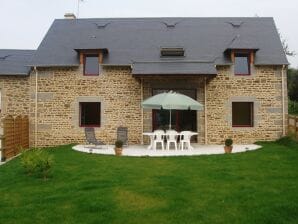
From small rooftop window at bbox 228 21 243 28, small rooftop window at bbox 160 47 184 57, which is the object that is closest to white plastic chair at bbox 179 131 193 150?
small rooftop window at bbox 160 47 184 57

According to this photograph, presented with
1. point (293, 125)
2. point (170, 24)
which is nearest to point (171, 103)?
point (293, 125)

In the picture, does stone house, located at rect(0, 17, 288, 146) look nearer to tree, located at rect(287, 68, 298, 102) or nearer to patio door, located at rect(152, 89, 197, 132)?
patio door, located at rect(152, 89, 197, 132)

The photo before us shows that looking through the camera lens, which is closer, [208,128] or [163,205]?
[163,205]

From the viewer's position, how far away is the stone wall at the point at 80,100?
17609 mm

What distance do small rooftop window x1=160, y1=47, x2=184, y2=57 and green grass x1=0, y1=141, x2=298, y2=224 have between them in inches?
298

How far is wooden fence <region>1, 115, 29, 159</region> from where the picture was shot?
45.2 ft

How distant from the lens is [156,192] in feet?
25.9

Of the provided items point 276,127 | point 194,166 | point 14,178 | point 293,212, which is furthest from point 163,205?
point 276,127

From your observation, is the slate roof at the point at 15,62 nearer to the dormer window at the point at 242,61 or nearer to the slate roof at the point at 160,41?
the slate roof at the point at 160,41

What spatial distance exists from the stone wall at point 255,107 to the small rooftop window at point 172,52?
2137 mm

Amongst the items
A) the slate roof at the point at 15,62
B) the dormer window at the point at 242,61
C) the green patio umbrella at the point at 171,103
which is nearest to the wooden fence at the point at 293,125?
the dormer window at the point at 242,61

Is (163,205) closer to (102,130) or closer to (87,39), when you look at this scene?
(102,130)

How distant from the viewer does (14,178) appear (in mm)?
9828

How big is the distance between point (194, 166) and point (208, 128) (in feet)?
22.6
